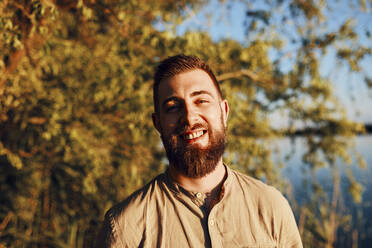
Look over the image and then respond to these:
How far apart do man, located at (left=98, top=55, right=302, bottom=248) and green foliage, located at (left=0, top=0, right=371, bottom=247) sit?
1.30 metres

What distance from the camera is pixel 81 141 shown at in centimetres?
359

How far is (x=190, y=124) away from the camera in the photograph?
1.69m

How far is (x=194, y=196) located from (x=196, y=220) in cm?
14

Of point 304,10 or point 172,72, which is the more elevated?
point 304,10

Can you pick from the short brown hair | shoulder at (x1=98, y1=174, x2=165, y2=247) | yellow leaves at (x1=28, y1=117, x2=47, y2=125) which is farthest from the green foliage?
shoulder at (x1=98, y1=174, x2=165, y2=247)

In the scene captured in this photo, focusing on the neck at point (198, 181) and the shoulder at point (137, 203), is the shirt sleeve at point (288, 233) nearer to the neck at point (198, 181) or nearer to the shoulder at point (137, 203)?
the neck at point (198, 181)

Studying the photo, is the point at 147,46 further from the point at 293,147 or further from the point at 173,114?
the point at 293,147

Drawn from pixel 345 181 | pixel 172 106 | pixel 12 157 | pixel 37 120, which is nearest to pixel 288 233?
pixel 172 106

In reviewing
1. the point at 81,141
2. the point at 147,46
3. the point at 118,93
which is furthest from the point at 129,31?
the point at 81,141

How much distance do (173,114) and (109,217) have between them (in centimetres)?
68

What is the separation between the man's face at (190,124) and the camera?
170 centimetres

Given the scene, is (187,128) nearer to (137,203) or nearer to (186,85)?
(186,85)

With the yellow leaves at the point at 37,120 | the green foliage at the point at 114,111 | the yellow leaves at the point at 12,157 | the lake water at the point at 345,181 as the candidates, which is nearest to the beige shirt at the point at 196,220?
the green foliage at the point at 114,111

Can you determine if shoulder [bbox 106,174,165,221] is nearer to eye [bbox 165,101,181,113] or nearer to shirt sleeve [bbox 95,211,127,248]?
shirt sleeve [bbox 95,211,127,248]
